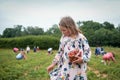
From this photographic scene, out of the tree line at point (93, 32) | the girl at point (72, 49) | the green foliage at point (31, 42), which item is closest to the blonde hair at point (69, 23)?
the girl at point (72, 49)

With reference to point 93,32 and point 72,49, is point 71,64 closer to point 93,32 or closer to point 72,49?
point 72,49

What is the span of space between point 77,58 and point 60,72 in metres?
0.63

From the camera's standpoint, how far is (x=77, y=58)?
5004 mm

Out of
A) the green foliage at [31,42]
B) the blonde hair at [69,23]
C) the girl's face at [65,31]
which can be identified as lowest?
the green foliage at [31,42]

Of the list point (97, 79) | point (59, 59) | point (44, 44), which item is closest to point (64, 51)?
point (59, 59)

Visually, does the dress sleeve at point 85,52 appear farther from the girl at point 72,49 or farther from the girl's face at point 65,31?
the girl's face at point 65,31

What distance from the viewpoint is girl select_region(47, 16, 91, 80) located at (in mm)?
5129

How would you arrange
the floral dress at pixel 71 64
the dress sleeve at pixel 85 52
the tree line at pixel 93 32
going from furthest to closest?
the tree line at pixel 93 32, the floral dress at pixel 71 64, the dress sleeve at pixel 85 52

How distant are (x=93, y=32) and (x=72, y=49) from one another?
60.4 m

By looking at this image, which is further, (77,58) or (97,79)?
(97,79)

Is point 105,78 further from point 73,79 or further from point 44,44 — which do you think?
point 44,44

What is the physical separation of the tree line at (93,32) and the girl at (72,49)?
51517mm

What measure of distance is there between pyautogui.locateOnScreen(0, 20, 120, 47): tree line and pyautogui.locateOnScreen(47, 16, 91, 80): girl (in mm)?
51517

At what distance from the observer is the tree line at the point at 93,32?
57.9m
